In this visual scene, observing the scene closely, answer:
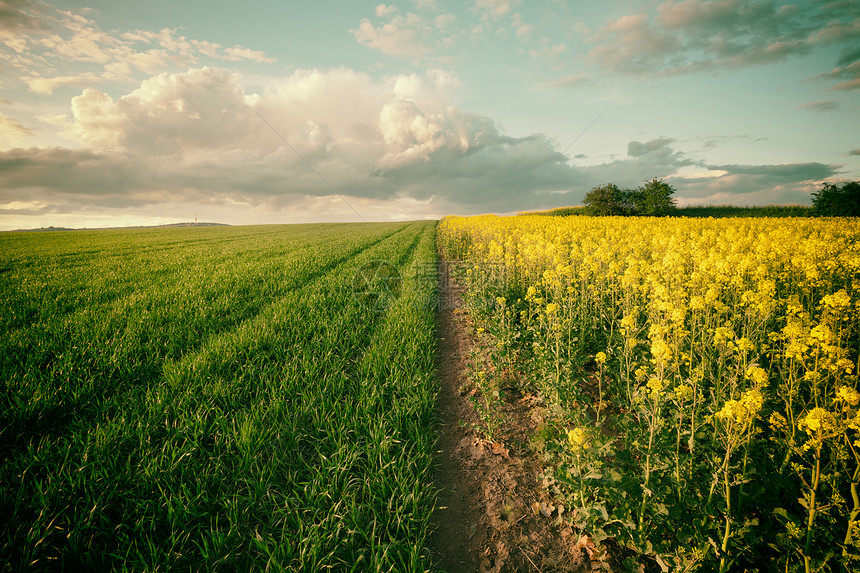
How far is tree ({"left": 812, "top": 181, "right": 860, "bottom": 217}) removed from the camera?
87.8 feet

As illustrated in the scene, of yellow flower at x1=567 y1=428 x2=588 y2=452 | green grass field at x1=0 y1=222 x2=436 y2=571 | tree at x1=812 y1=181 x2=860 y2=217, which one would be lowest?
green grass field at x1=0 y1=222 x2=436 y2=571

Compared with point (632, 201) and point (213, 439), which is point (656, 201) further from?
point (213, 439)

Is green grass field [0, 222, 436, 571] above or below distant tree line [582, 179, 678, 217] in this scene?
below

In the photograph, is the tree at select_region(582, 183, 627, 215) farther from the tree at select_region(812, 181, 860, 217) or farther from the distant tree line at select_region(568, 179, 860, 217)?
the tree at select_region(812, 181, 860, 217)

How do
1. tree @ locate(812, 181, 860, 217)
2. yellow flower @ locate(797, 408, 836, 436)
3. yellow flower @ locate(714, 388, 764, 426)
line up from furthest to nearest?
tree @ locate(812, 181, 860, 217), yellow flower @ locate(714, 388, 764, 426), yellow flower @ locate(797, 408, 836, 436)

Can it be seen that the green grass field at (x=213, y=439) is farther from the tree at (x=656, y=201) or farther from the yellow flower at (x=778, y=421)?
the tree at (x=656, y=201)

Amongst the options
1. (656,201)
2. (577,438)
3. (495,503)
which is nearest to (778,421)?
(577,438)

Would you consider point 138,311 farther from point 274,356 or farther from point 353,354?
point 353,354

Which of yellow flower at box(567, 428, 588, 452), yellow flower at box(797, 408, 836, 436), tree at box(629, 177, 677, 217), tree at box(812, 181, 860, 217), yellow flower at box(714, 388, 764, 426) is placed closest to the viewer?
yellow flower at box(797, 408, 836, 436)

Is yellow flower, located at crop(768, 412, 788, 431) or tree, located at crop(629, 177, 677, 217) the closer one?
yellow flower, located at crop(768, 412, 788, 431)

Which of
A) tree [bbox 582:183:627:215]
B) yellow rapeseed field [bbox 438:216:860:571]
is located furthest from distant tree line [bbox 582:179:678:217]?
yellow rapeseed field [bbox 438:216:860:571]

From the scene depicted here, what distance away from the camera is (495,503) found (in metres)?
2.98

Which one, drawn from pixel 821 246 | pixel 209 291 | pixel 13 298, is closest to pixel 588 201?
pixel 821 246

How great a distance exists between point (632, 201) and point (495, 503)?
59809mm
